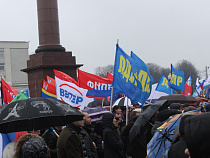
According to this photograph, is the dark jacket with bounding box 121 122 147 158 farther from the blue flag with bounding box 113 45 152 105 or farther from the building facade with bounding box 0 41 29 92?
the building facade with bounding box 0 41 29 92

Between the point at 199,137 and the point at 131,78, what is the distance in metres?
7.28

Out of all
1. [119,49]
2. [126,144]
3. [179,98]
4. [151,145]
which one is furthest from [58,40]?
[151,145]

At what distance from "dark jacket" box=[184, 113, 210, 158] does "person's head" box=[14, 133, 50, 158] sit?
51.5 inches

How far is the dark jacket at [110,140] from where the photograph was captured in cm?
713

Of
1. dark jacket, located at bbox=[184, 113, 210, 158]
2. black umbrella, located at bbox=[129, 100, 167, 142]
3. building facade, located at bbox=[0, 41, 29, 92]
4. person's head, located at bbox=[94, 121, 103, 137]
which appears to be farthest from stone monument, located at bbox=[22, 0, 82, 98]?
building facade, located at bbox=[0, 41, 29, 92]

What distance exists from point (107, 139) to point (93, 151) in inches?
33.9

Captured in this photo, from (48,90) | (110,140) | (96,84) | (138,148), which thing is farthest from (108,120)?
(48,90)

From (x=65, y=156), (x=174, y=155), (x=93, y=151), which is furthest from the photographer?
(x=93, y=151)

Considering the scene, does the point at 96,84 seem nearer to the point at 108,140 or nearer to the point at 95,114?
the point at 95,114

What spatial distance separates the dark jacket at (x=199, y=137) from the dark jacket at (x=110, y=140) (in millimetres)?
4348

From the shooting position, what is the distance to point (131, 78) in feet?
32.9

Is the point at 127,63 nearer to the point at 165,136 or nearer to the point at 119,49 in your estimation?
the point at 119,49

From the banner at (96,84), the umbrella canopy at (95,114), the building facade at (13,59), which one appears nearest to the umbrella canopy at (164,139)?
the umbrella canopy at (95,114)

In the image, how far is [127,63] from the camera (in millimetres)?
10266
